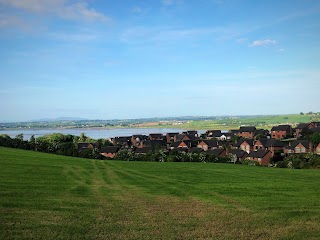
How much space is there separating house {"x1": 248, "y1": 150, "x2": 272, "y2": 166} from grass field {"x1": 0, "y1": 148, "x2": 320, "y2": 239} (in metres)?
39.1

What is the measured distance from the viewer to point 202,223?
56.9 ft

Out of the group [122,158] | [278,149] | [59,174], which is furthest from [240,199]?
[278,149]

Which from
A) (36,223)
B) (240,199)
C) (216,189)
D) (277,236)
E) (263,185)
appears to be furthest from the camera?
(263,185)

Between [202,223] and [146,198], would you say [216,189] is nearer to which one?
[146,198]

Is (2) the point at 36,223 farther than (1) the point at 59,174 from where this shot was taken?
No

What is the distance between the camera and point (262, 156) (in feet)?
228

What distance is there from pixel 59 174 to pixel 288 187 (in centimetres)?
2404

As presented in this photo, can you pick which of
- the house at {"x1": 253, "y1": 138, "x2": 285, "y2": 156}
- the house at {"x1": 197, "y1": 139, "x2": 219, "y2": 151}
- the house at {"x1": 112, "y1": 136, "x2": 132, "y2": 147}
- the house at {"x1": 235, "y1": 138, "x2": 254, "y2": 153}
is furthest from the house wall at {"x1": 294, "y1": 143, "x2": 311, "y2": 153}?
the house at {"x1": 112, "y1": 136, "x2": 132, "y2": 147}

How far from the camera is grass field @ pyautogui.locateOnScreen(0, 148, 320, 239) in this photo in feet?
51.3

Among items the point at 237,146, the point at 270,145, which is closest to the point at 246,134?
the point at 237,146

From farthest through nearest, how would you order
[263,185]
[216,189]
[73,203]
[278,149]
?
1. [278,149]
2. [263,185]
3. [216,189]
4. [73,203]

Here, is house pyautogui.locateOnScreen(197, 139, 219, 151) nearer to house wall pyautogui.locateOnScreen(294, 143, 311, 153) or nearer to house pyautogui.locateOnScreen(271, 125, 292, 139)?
house wall pyautogui.locateOnScreen(294, 143, 311, 153)

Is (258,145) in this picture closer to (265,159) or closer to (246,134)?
(265,159)

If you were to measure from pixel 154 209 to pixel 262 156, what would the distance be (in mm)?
54441
